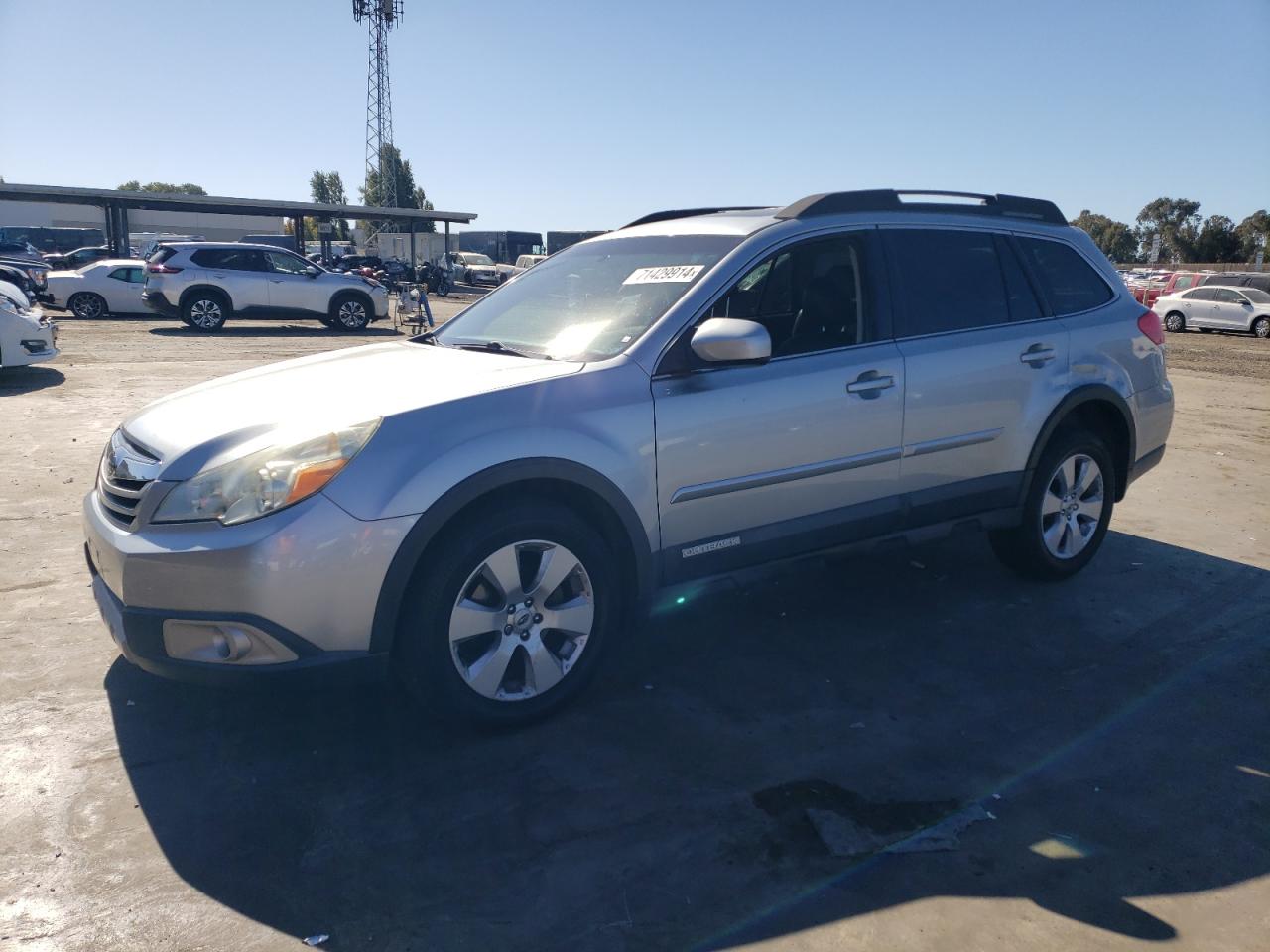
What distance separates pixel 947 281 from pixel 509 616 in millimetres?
2652

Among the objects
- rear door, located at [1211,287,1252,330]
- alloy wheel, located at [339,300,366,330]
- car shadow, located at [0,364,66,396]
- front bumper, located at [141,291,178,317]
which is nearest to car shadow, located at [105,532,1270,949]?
car shadow, located at [0,364,66,396]

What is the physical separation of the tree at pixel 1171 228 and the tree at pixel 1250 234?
116 inches

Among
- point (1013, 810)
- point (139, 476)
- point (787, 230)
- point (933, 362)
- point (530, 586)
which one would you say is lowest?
point (1013, 810)

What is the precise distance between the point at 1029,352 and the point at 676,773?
2813mm

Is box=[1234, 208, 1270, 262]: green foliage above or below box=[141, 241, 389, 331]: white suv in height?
above

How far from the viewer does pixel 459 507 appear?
126 inches

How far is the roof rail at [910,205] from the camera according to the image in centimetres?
426

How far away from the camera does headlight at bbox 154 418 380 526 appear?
3012mm

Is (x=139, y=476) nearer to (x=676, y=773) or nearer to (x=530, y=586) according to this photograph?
(x=530, y=586)

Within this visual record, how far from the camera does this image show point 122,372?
12445 mm

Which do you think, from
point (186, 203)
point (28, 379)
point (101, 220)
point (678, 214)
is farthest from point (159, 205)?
point (101, 220)

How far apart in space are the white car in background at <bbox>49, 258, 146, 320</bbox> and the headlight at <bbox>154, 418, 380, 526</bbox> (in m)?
22.0

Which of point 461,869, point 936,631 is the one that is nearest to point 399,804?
point 461,869

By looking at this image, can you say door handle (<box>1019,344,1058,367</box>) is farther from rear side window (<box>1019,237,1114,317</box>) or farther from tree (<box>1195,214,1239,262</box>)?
tree (<box>1195,214,1239,262</box>)
